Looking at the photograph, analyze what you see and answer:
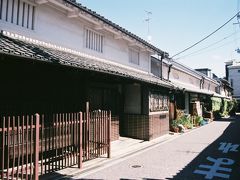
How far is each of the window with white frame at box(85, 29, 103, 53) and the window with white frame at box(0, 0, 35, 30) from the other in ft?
11.8

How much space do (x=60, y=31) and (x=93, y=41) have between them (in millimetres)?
2491

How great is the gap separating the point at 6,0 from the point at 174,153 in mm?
9339

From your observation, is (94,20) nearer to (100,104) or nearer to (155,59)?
(100,104)

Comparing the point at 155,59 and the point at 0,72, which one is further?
the point at 155,59

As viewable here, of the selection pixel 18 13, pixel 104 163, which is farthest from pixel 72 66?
pixel 104 163

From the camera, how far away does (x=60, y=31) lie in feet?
36.1

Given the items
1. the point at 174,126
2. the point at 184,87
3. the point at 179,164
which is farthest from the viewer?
the point at 184,87

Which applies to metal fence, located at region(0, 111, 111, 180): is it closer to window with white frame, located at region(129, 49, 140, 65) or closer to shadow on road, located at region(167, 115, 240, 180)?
shadow on road, located at region(167, 115, 240, 180)

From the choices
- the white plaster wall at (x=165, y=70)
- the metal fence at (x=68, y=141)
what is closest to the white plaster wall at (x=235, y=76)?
the white plaster wall at (x=165, y=70)

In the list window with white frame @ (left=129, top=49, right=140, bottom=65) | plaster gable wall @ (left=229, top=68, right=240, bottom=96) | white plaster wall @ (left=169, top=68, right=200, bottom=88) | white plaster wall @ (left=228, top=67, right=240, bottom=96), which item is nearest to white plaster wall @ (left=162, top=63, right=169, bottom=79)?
white plaster wall @ (left=169, top=68, right=200, bottom=88)

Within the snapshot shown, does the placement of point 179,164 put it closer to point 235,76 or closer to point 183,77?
point 183,77

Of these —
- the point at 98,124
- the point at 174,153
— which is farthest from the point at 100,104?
the point at 174,153

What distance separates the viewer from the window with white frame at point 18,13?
8492 mm

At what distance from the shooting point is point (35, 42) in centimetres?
965
